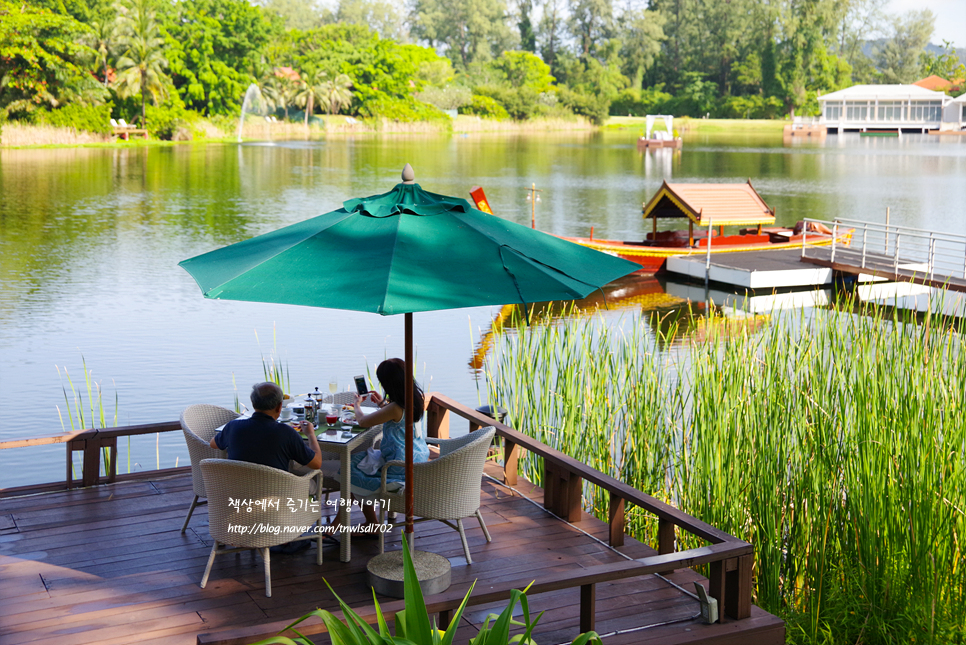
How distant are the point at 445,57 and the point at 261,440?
86.9 metres

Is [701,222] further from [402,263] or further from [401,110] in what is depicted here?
[401,110]

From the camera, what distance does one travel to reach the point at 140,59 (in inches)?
1858

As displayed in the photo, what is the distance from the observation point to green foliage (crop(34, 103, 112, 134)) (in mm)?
42344

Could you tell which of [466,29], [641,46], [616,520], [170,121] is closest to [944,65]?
[641,46]

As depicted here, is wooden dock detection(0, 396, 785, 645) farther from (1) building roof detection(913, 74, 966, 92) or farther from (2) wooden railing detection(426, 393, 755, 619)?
(1) building roof detection(913, 74, 966, 92)

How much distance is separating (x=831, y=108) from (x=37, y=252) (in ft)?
248

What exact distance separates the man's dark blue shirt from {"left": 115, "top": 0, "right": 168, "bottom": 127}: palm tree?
4743cm

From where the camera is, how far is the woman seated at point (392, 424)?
403 cm

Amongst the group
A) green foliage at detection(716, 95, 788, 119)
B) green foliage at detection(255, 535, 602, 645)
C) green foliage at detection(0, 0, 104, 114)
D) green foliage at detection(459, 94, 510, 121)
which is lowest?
green foliage at detection(255, 535, 602, 645)

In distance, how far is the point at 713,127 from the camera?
77062mm

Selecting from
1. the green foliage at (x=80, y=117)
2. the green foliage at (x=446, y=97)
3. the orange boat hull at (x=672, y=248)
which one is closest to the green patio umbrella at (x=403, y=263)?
the orange boat hull at (x=672, y=248)

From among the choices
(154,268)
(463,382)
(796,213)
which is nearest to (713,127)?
(796,213)

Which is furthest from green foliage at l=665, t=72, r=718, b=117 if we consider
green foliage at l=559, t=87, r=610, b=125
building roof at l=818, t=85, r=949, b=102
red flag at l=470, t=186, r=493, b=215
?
red flag at l=470, t=186, r=493, b=215

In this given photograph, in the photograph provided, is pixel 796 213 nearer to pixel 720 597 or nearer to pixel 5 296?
pixel 5 296
